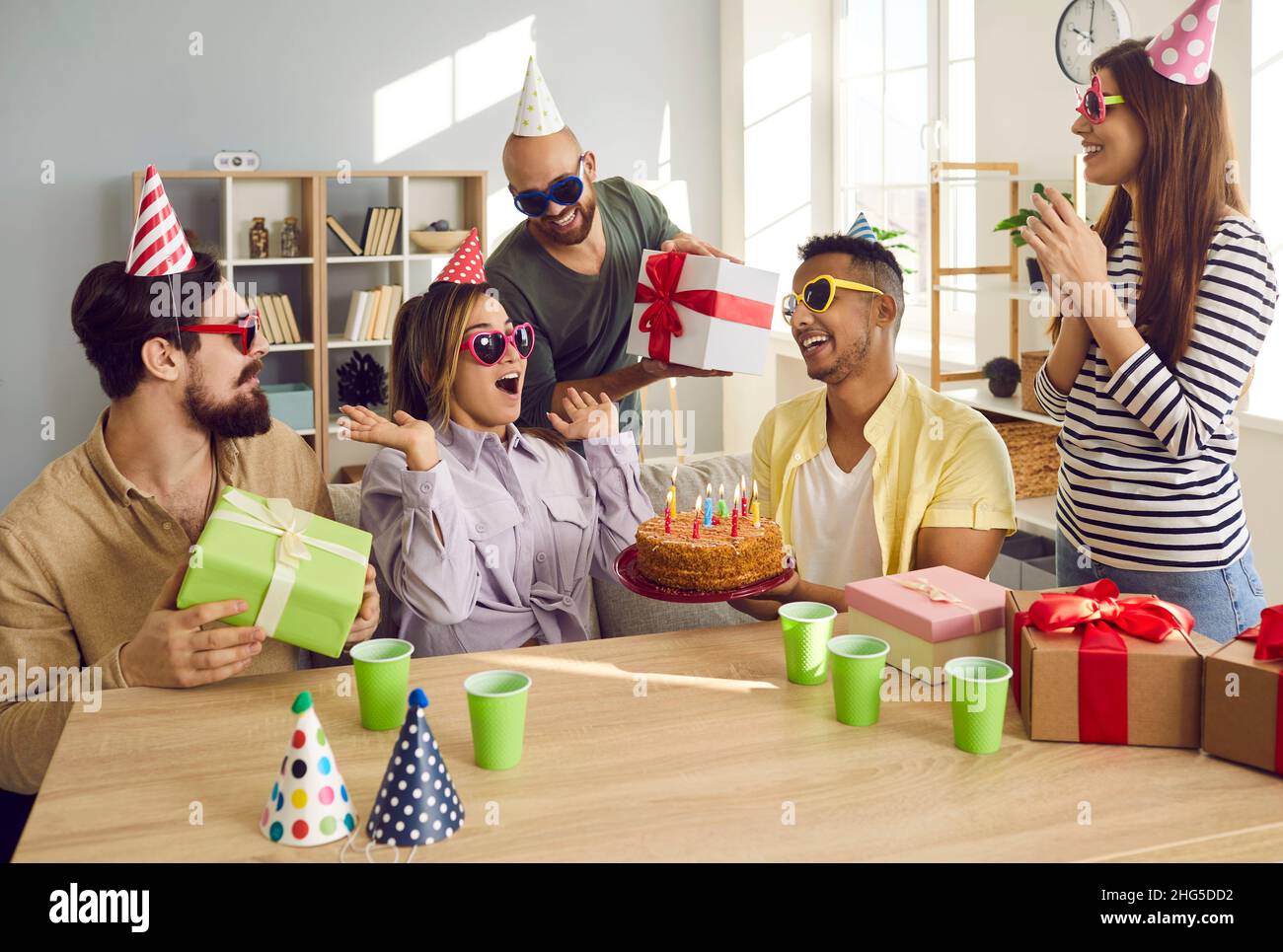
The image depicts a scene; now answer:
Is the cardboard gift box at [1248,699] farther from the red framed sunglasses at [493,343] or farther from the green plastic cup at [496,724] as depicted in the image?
the red framed sunglasses at [493,343]

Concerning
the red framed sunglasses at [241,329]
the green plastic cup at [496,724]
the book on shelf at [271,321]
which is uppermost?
the book on shelf at [271,321]

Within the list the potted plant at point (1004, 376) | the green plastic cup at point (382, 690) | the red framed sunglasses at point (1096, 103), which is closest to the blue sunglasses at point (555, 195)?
the red framed sunglasses at point (1096, 103)

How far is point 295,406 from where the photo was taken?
18.8ft

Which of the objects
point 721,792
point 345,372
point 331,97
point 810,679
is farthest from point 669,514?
point 331,97

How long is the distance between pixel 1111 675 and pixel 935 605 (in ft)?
0.96

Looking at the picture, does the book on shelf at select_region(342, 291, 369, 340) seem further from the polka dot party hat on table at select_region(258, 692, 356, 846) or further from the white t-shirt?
the polka dot party hat on table at select_region(258, 692, 356, 846)

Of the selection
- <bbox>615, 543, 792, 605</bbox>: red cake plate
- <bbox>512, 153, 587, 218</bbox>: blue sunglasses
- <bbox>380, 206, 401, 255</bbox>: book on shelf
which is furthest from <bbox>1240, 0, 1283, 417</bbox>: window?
<bbox>380, 206, 401, 255</bbox>: book on shelf

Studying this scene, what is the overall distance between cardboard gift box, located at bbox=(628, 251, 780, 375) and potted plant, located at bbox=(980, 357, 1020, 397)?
7.93 ft

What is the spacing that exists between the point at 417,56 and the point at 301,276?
4.24 ft

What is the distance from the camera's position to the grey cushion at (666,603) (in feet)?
8.94

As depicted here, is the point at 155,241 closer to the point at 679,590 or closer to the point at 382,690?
the point at 382,690

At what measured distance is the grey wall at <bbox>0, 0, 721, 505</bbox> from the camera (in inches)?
220

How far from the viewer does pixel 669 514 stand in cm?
212

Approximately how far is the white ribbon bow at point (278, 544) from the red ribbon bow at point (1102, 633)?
97 centimetres
